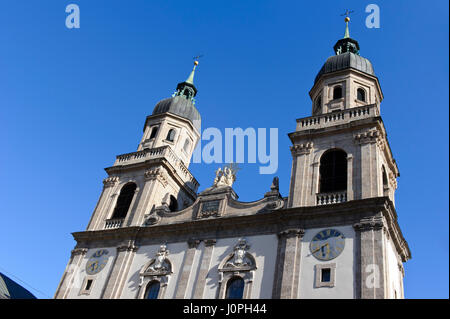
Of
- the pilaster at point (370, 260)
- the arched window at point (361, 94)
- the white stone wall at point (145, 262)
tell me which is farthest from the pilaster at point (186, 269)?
the arched window at point (361, 94)

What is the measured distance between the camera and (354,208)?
23906 millimetres

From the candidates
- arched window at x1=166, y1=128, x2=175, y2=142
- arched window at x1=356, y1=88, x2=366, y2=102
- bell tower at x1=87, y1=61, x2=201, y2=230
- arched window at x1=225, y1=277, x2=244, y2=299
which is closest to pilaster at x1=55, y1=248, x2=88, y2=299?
bell tower at x1=87, y1=61, x2=201, y2=230

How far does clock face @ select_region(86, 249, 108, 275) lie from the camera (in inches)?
1185

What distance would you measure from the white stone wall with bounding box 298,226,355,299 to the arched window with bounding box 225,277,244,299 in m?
3.61

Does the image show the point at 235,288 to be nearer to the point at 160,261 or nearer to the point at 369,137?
the point at 160,261

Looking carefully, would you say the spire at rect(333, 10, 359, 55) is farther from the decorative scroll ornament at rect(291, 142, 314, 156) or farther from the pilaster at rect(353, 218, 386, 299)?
the pilaster at rect(353, 218, 386, 299)

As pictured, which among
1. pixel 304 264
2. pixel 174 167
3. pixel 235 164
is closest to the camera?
pixel 304 264

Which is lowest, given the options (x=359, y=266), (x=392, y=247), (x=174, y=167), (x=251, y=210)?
(x=359, y=266)

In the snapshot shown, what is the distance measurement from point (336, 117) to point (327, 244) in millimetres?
9498

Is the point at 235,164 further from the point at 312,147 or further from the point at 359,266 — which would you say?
the point at 359,266

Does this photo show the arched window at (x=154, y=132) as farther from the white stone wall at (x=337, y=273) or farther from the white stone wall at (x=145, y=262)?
the white stone wall at (x=337, y=273)

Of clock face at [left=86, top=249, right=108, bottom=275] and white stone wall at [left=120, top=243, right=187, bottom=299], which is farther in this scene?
clock face at [left=86, top=249, right=108, bottom=275]
